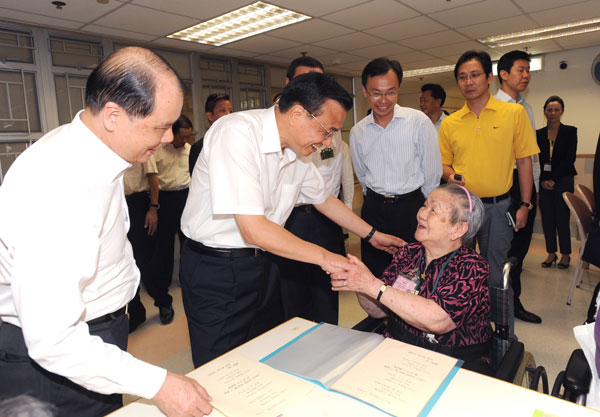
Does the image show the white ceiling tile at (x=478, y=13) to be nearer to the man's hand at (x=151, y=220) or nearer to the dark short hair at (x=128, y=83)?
the man's hand at (x=151, y=220)

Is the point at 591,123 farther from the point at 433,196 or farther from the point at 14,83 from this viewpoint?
the point at 14,83

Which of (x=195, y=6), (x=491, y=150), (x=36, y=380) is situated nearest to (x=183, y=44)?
(x=195, y=6)

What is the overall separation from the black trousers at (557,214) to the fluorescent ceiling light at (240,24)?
144 inches

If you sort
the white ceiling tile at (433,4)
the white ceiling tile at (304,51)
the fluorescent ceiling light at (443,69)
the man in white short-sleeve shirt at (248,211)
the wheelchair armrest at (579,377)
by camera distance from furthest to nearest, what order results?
the fluorescent ceiling light at (443,69), the white ceiling tile at (304,51), the white ceiling tile at (433,4), the man in white short-sleeve shirt at (248,211), the wheelchair armrest at (579,377)

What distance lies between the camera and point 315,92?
1413 mm

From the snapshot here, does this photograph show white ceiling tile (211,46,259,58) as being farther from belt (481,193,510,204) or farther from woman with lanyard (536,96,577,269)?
belt (481,193,510,204)

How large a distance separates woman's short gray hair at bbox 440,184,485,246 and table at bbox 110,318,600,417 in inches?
27.8

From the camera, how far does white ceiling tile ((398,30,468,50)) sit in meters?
5.58

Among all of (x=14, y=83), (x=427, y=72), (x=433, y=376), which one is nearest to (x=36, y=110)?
(x=14, y=83)

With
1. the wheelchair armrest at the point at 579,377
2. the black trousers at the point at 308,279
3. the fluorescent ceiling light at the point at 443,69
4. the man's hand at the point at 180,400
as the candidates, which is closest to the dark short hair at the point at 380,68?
the black trousers at the point at 308,279

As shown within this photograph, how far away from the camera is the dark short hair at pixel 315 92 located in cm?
141

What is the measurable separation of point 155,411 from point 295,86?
1.13m

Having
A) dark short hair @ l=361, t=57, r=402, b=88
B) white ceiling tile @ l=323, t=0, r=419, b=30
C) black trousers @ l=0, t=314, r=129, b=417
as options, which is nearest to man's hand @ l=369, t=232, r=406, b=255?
dark short hair @ l=361, t=57, r=402, b=88

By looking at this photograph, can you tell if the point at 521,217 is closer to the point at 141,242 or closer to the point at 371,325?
the point at 371,325
